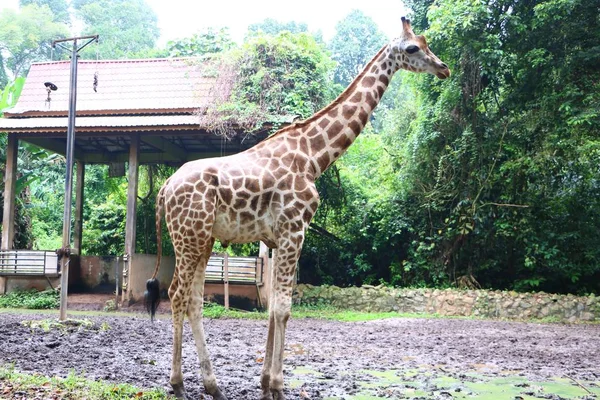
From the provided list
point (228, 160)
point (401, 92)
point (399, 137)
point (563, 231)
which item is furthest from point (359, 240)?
point (401, 92)

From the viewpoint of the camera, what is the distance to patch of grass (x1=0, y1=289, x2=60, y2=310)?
15086mm

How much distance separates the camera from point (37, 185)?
26.2m

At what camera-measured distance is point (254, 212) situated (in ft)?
17.8

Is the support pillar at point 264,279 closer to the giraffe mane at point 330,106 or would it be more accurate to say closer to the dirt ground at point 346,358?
the dirt ground at point 346,358

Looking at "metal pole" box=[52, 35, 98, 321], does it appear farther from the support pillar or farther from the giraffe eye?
the support pillar

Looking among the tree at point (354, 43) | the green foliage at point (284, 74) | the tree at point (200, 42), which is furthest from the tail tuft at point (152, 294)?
the tree at point (354, 43)

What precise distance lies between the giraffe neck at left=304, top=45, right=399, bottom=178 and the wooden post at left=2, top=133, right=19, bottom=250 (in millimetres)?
12275

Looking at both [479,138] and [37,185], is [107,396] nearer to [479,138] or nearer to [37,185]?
[479,138]

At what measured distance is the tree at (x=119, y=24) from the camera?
157ft

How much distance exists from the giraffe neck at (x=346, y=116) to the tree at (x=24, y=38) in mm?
42061

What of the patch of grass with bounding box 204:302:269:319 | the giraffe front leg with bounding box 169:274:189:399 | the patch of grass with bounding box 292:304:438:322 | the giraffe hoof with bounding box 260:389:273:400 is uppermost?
the giraffe front leg with bounding box 169:274:189:399

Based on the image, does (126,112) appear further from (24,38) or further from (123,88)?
(24,38)

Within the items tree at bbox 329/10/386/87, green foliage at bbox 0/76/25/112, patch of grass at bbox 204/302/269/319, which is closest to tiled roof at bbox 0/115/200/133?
green foliage at bbox 0/76/25/112

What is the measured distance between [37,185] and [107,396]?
77.5 feet
